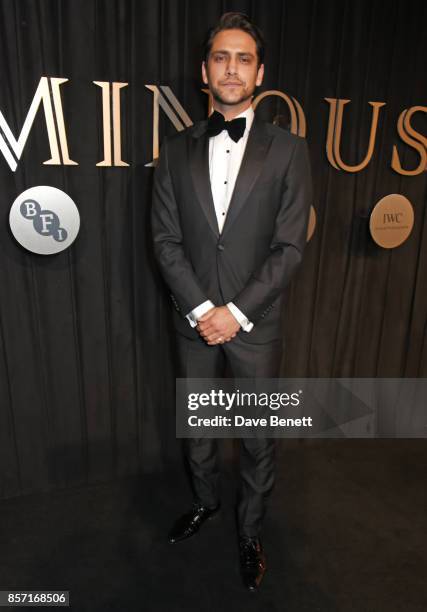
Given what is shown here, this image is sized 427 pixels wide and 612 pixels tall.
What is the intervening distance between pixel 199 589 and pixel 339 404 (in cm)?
133

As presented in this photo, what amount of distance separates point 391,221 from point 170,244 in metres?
1.25

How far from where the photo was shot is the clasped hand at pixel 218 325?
5.41ft

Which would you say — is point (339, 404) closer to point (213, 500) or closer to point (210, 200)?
point (213, 500)

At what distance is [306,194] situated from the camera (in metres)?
1.64

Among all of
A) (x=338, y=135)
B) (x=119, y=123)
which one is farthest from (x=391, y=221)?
(x=119, y=123)

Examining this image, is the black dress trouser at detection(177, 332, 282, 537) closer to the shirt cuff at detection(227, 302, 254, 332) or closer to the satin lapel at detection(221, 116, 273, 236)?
the shirt cuff at detection(227, 302, 254, 332)

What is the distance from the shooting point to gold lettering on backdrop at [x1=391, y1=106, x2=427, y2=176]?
229 cm

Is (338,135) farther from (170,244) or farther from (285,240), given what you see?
(170,244)

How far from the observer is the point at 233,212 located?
1.62 meters

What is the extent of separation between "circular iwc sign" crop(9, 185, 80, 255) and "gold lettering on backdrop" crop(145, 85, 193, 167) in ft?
1.29

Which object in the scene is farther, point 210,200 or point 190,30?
point 190,30

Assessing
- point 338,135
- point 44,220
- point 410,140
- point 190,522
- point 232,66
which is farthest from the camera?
point 410,140

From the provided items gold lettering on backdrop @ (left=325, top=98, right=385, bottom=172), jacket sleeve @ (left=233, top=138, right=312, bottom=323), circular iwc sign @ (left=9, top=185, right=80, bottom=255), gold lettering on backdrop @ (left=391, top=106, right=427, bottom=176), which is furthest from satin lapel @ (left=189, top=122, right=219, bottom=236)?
gold lettering on backdrop @ (left=391, top=106, right=427, bottom=176)

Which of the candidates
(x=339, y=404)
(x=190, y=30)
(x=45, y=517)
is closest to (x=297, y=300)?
(x=339, y=404)
